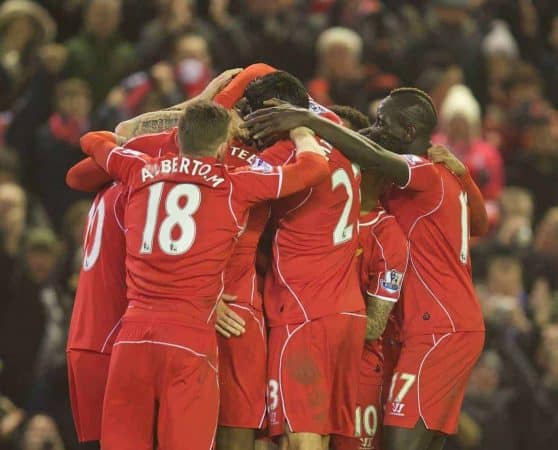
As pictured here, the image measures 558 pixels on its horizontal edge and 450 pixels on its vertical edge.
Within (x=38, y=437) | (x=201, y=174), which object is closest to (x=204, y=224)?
(x=201, y=174)

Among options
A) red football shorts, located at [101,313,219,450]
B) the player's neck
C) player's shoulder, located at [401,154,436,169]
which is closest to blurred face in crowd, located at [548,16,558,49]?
the player's neck

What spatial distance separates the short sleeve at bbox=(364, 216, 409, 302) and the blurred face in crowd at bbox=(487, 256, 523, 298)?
14.2 ft

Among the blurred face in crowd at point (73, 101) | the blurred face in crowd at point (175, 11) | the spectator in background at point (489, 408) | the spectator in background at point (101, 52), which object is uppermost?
the blurred face in crowd at point (175, 11)

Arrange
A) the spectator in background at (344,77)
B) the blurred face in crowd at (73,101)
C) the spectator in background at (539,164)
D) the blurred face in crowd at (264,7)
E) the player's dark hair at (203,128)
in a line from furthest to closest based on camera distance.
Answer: the spectator in background at (539,164) → the blurred face in crowd at (264,7) → the spectator in background at (344,77) → the blurred face in crowd at (73,101) → the player's dark hair at (203,128)

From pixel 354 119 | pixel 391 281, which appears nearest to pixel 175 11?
pixel 354 119

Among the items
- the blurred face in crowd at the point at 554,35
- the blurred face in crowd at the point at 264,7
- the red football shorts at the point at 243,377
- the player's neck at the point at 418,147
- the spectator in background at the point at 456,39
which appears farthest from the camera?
the blurred face in crowd at the point at 554,35

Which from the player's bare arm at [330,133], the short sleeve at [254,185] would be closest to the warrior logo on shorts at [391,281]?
the player's bare arm at [330,133]

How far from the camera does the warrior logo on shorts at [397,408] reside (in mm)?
7824

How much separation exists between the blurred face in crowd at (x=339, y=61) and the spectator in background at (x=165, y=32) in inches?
44.0

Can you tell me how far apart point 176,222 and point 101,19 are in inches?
235

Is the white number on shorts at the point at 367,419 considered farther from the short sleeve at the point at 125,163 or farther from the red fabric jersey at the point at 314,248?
the short sleeve at the point at 125,163

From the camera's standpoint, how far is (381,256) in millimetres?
7957

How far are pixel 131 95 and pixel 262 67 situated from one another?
13.2 ft

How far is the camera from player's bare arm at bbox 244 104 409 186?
7527 millimetres
